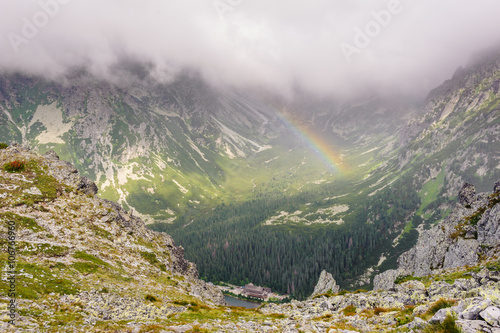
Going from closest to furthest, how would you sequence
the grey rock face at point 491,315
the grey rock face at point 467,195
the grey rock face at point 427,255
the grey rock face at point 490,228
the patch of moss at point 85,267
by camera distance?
1. the grey rock face at point 491,315
2. the patch of moss at point 85,267
3. the grey rock face at point 490,228
4. the grey rock face at point 427,255
5. the grey rock face at point 467,195

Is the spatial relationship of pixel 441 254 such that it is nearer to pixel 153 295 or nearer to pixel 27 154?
pixel 153 295

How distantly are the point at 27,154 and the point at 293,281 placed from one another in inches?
7205

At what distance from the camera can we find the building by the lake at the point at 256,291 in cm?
17925

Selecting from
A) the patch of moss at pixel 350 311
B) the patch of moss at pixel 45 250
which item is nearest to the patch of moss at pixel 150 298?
the patch of moss at pixel 45 250

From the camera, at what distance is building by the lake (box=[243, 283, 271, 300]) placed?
179 meters

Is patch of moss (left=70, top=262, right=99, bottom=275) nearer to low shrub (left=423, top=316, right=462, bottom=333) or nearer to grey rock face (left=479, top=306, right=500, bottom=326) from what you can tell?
low shrub (left=423, top=316, right=462, bottom=333)

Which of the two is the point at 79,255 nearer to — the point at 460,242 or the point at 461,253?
the point at 461,253

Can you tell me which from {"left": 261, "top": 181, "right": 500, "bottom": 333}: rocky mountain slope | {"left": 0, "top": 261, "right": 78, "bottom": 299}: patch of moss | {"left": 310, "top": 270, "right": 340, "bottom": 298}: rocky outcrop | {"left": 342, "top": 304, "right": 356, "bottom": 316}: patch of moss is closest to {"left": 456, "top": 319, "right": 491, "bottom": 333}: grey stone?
{"left": 261, "top": 181, "right": 500, "bottom": 333}: rocky mountain slope

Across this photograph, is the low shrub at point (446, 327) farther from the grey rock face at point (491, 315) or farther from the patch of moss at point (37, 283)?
the patch of moss at point (37, 283)

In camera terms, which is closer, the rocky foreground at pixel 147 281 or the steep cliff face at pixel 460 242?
the rocky foreground at pixel 147 281

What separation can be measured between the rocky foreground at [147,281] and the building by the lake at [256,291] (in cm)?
11980

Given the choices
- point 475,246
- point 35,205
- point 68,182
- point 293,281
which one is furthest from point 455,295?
point 293,281

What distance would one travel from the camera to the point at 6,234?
1599 inches

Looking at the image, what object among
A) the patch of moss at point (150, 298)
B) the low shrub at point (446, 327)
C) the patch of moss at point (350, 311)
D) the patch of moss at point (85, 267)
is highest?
the patch of moss at point (85, 267)
